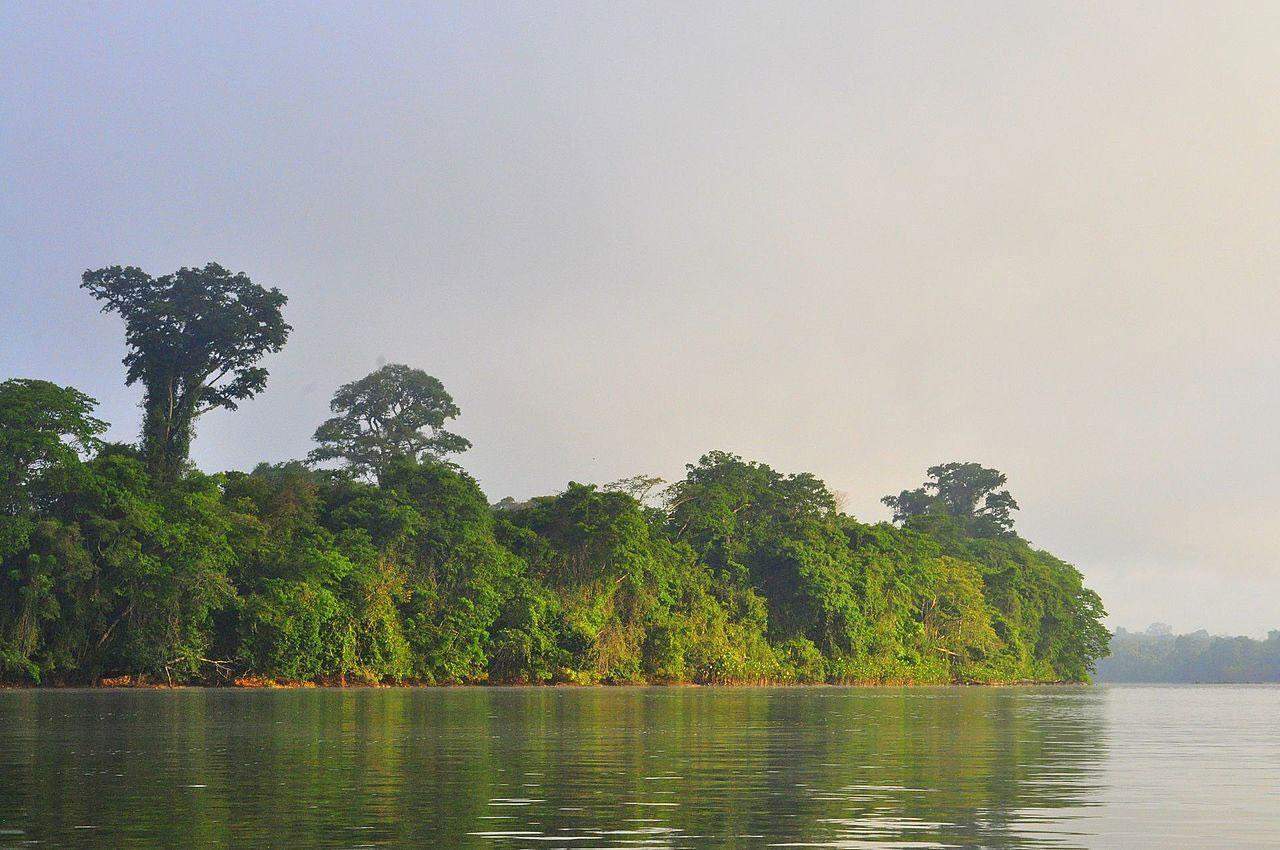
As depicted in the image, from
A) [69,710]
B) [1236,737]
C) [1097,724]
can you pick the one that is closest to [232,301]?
[69,710]

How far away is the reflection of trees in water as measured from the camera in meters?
10.8

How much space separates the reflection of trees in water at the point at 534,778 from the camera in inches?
426

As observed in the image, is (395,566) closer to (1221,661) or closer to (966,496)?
(966,496)

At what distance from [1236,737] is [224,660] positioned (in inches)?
1571

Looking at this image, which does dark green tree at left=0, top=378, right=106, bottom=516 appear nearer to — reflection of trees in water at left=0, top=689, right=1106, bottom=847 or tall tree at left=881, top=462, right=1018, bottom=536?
reflection of trees in water at left=0, top=689, right=1106, bottom=847

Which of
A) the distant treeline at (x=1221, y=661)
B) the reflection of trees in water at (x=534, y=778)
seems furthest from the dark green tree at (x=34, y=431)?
the distant treeline at (x=1221, y=661)

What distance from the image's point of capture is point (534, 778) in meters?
15.2

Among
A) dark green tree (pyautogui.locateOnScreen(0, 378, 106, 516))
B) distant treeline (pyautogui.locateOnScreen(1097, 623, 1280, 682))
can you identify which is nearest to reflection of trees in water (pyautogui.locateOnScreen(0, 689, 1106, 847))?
dark green tree (pyautogui.locateOnScreen(0, 378, 106, 516))

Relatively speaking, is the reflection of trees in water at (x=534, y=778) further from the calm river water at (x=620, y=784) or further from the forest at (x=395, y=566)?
the forest at (x=395, y=566)

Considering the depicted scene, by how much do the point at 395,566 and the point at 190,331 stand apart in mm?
17035

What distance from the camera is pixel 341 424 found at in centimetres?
9956

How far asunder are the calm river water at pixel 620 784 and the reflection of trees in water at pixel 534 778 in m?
0.04

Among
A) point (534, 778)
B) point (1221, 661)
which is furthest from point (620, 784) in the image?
point (1221, 661)

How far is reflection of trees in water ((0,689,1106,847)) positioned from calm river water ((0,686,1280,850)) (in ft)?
0.14
